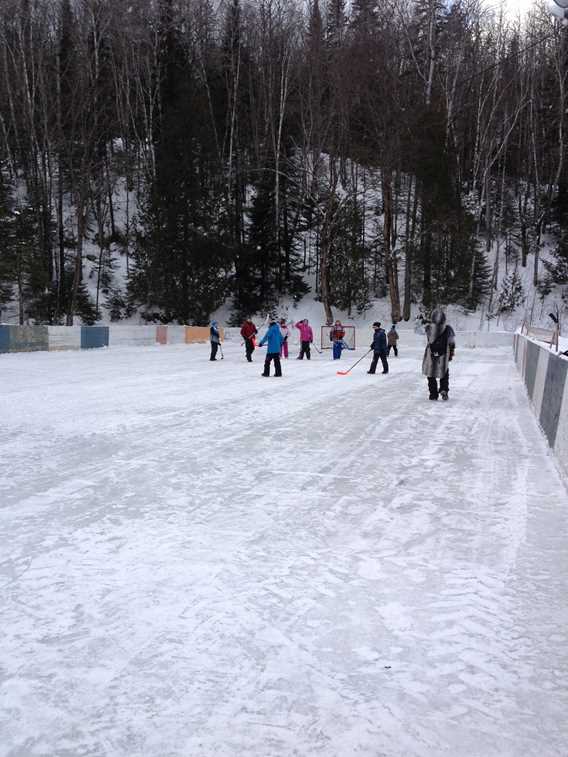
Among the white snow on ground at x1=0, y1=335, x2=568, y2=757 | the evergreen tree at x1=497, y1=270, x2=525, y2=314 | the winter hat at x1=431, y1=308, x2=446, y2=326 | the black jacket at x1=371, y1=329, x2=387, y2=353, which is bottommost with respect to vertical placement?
the white snow on ground at x1=0, y1=335, x2=568, y2=757

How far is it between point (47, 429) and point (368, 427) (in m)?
4.15

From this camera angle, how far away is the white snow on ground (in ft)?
7.25

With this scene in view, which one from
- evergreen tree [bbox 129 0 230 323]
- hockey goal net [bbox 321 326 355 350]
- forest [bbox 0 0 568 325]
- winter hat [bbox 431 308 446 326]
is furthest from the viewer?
evergreen tree [bbox 129 0 230 323]

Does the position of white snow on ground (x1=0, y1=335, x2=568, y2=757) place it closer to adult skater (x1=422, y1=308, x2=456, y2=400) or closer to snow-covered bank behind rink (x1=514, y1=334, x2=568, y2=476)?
snow-covered bank behind rink (x1=514, y1=334, x2=568, y2=476)

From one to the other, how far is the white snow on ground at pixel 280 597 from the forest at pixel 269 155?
31.0 metres

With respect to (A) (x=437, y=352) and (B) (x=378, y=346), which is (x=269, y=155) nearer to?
(B) (x=378, y=346)

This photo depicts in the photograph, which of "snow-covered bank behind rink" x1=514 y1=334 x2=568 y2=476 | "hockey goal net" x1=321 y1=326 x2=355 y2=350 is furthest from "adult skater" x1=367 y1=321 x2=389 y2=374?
"hockey goal net" x1=321 y1=326 x2=355 y2=350

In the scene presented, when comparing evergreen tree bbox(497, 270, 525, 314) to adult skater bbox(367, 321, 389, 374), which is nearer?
adult skater bbox(367, 321, 389, 374)

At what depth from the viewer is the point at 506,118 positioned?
Answer: 147 feet

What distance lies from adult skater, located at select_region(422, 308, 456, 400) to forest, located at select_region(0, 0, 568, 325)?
27063 millimetres

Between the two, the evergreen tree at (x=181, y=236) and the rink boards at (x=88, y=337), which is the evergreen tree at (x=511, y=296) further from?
the rink boards at (x=88, y=337)

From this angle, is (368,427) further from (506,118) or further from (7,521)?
(506,118)

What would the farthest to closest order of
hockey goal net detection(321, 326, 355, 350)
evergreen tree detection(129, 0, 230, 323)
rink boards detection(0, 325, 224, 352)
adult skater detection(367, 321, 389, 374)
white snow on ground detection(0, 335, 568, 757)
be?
evergreen tree detection(129, 0, 230, 323) < hockey goal net detection(321, 326, 355, 350) < rink boards detection(0, 325, 224, 352) < adult skater detection(367, 321, 389, 374) < white snow on ground detection(0, 335, 568, 757)

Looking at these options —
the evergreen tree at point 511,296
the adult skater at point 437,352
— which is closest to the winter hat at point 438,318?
the adult skater at point 437,352
